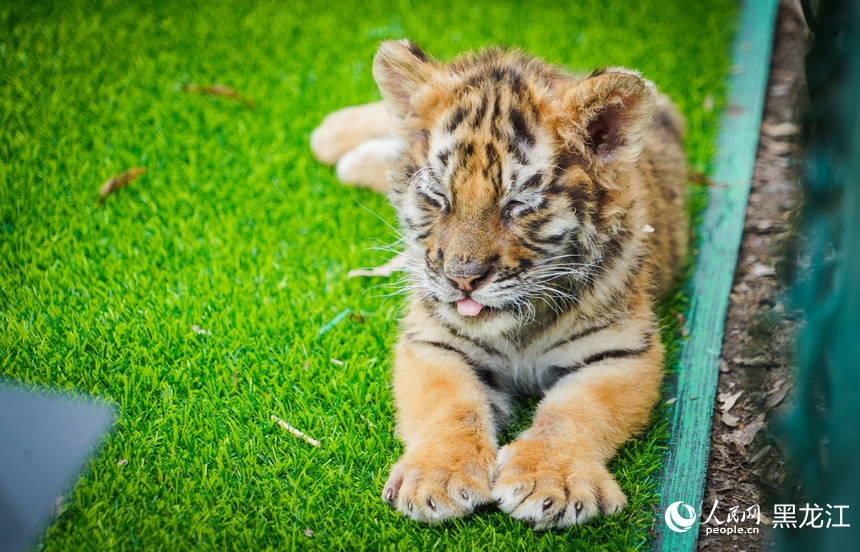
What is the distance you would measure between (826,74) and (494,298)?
112cm

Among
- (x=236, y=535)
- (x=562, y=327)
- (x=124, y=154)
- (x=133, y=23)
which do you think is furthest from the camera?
(x=133, y=23)

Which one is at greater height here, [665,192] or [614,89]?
[614,89]

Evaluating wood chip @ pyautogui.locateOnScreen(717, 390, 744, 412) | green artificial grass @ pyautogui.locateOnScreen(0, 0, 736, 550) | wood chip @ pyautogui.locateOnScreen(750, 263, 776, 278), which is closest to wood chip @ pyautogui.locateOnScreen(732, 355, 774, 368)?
wood chip @ pyautogui.locateOnScreen(717, 390, 744, 412)

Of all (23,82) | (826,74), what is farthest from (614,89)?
(23,82)

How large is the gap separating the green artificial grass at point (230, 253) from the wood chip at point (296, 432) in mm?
28

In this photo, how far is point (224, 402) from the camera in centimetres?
281

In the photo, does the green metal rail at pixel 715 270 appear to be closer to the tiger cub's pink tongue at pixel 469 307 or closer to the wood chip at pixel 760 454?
the wood chip at pixel 760 454

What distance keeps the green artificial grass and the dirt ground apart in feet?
0.86

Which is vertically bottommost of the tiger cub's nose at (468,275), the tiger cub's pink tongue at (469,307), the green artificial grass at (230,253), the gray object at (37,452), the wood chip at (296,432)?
the gray object at (37,452)

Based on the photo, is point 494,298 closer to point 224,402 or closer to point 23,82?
point 224,402

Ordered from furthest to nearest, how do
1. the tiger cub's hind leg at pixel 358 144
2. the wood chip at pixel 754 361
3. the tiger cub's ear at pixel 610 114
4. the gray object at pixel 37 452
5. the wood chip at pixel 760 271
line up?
1. the tiger cub's hind leg at pixel 358 144
2. the wood chip at pixel 760 271
3. the wood chip at pixel 754 361
4. the tiger cub's ear at pixel 610 114
5. the gray object at pixel 37 452

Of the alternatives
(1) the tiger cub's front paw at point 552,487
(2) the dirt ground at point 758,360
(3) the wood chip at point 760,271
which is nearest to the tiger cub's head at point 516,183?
(1) the tiger cub's front paw at point 552,487

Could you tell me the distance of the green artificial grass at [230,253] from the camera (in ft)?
7.90

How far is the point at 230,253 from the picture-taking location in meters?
3.54
